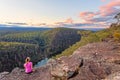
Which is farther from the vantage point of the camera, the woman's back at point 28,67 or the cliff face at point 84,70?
the woman's back at point 28,67

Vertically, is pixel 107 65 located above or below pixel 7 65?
above

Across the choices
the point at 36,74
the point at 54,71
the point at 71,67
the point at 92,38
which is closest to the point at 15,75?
the point at 36,74

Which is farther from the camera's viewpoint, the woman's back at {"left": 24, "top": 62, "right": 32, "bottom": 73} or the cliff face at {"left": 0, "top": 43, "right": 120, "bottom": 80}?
the woman's back at {"left": 24, "top": 62, "right": 32, "bottom": 73}

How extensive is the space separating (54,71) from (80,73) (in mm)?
2830

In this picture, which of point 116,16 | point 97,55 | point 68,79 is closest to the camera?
point 68,79

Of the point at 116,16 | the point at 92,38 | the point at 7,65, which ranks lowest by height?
the point at 7,65

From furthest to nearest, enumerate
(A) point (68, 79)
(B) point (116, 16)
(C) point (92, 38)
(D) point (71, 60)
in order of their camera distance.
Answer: (B) point (116, 16)
(C) point (92, 38)
(D) point (71, 60)
(A) point (68, 79)

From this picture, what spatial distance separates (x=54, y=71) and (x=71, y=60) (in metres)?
2.31

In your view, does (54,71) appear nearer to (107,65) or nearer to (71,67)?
(71,67)

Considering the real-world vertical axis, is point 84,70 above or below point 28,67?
above

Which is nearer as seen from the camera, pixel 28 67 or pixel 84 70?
pixel 84 70

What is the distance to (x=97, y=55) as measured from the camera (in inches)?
1177

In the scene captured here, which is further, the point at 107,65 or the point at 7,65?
the point at 7,65

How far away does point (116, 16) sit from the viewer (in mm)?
174125
